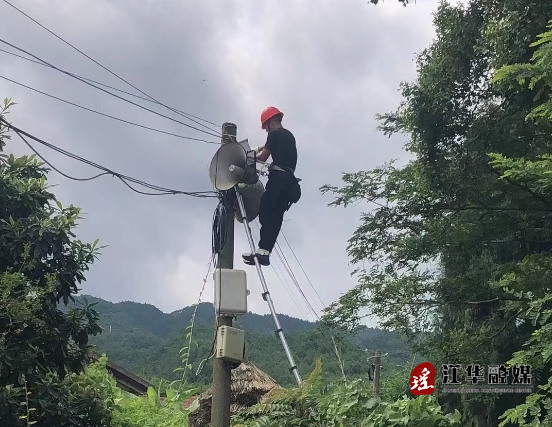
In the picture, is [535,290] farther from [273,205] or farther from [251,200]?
[251,200]

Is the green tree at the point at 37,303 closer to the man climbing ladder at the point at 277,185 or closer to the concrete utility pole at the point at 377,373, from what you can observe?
the man climbing ladder at the point at 277,185

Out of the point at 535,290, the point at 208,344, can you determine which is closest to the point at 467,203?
the point at 535,290

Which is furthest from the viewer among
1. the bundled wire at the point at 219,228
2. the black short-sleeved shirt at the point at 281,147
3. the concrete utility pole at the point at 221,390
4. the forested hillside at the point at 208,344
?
the forested hillside at the point at 208,344

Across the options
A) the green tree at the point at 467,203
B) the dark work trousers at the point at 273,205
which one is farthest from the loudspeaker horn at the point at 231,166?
the green tree at the point at 467,203

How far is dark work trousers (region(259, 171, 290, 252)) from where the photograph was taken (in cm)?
650

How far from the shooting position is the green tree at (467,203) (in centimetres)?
934

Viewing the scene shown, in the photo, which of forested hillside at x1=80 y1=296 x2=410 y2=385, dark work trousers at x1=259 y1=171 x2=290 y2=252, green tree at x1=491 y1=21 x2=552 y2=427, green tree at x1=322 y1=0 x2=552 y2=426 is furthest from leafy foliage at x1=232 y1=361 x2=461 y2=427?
green tree at x1=322 y1=0 x2=552 y2=426

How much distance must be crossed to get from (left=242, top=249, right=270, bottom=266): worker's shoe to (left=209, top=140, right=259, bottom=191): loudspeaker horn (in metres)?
0.63

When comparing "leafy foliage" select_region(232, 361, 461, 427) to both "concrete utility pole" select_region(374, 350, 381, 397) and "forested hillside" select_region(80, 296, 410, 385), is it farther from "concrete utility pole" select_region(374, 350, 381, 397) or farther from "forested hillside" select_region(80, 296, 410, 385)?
"forested hillside" select_region(80, 296, 410, 385)

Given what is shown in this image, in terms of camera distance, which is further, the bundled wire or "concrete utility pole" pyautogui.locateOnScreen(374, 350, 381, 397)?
the bundled wire

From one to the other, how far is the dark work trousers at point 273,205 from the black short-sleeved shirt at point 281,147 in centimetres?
13

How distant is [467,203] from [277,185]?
4.96 m

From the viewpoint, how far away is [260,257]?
635 centimetres

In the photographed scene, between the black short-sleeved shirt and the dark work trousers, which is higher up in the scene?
the black short-sleeved shirt
